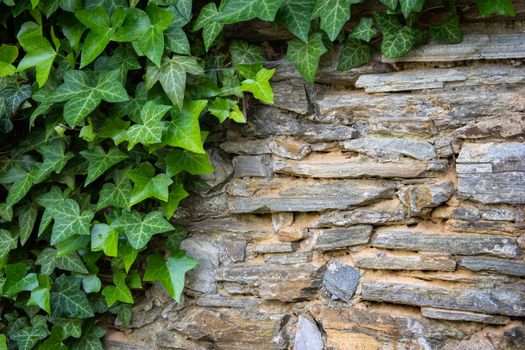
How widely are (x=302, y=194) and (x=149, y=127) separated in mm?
500

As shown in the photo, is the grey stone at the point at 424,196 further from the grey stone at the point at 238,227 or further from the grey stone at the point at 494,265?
the grey stone at the point at 238,227

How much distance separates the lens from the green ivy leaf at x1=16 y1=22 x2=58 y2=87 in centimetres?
189

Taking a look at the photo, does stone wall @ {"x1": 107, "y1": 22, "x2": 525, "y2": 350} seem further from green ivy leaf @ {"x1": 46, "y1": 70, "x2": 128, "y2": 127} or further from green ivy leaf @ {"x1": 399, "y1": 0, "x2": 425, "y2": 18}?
green ivy leaf @ {"x1": 46, "y1": 70, "x2": 128, "y2": 127}

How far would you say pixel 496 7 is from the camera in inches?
64.0

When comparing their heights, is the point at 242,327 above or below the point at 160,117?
below

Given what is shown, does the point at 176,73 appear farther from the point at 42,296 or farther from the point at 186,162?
the point at 42,296

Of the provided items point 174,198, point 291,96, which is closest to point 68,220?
point 174,198

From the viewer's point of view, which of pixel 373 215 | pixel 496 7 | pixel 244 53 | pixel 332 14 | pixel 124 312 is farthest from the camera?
pixel 124 312

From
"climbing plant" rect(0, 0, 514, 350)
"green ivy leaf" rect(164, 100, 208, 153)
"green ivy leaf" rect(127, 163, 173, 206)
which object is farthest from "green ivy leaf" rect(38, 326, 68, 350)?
"green ivy leaf" rect(164, 100, 208, 153)

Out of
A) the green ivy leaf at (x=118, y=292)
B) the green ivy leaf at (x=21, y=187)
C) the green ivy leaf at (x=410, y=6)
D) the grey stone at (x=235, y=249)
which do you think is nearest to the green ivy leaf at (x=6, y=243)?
the green ivy leaf at (x=21, y=187)

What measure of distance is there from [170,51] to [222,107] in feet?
→ 0.73

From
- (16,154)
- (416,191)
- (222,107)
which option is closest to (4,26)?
(16,154)

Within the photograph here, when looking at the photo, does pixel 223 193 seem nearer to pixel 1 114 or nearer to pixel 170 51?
pixel 170 51

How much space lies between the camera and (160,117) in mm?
1772
